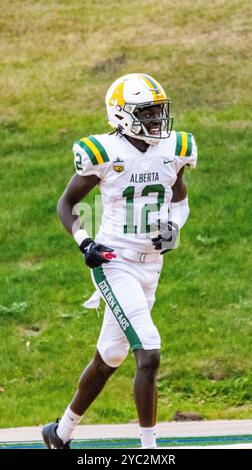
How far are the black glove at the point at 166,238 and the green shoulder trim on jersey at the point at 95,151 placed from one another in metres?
0.53

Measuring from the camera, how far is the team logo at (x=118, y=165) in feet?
23.7

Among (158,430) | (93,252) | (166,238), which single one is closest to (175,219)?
(166,238)

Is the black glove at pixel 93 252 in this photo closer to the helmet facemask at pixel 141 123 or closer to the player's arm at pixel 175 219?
the player's arm at pixel 175 219

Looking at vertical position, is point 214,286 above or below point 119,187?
below

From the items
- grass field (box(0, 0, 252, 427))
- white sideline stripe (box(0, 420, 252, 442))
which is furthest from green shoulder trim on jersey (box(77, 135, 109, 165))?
grass field (box(0, 0, 252, 427))

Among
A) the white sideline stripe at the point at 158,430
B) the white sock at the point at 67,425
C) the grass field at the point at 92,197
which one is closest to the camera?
the white sock at the point at 67,425

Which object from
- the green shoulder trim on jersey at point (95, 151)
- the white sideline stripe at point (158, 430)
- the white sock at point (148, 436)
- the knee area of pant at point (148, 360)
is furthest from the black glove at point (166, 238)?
the white sideline stripe at point (158, 430)

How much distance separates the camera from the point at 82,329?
11125 mm

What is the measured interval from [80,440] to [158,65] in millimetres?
8438

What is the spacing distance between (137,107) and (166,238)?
2.51 ft

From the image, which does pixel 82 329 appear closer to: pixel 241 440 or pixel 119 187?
pixel 241 440

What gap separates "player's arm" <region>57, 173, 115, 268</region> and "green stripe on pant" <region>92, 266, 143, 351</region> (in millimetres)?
111
